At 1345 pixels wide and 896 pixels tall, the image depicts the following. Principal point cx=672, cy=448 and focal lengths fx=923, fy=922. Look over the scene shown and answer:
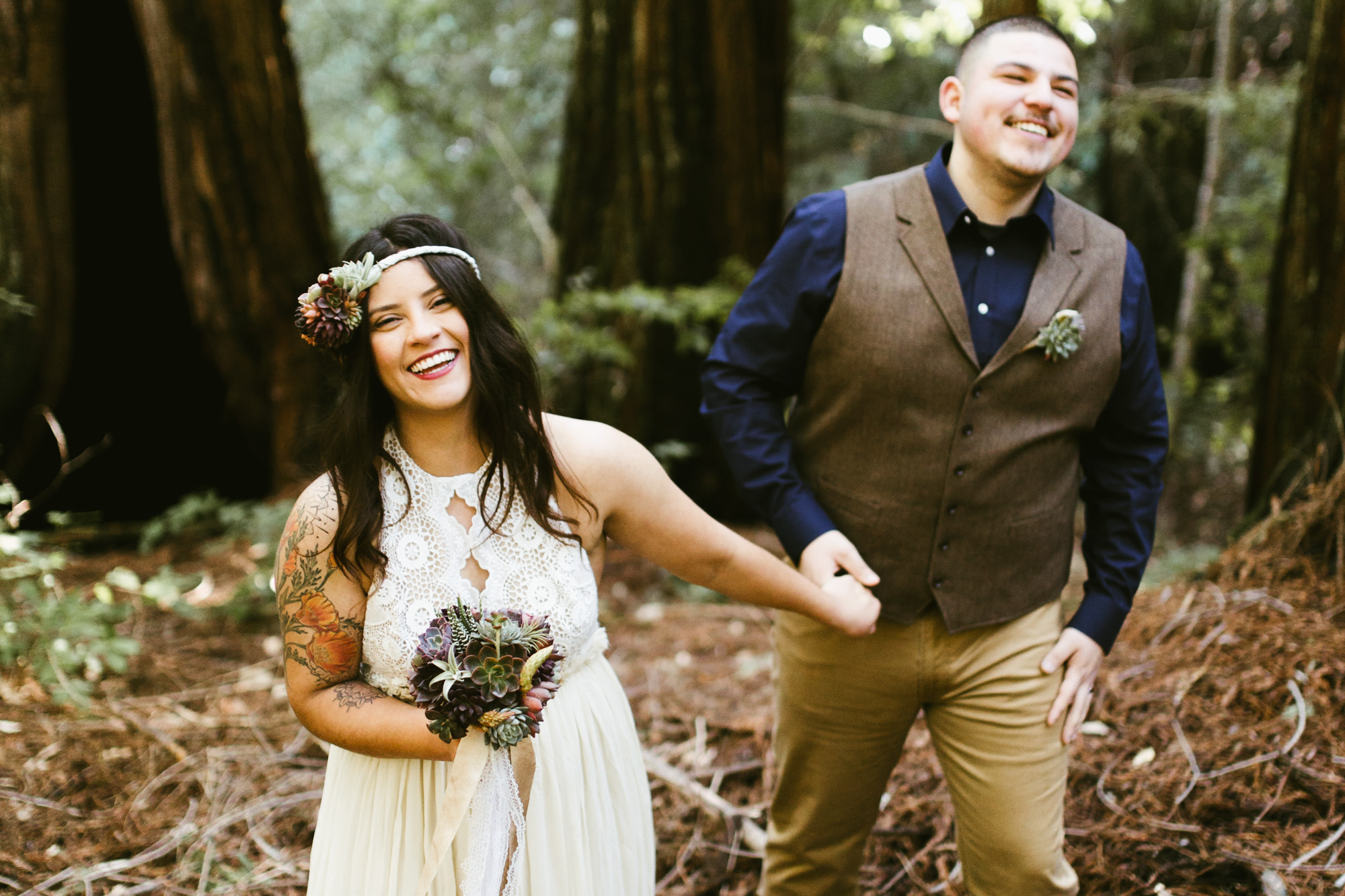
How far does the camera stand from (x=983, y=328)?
7.36 ft

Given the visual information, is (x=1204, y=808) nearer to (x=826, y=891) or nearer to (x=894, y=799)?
(x=894, y=799)

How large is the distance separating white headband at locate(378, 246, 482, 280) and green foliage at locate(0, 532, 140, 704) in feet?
7.37

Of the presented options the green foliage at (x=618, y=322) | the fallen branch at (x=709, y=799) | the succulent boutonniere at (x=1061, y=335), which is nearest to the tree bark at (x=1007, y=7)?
the succulent boutonniere at (x=1061, y=335)

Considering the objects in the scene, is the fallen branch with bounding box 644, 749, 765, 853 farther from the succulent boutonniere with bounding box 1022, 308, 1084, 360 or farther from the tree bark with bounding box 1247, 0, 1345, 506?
the tree bark with bounding box 1247, 0, 1345, 506

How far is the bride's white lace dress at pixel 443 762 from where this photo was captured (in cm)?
185

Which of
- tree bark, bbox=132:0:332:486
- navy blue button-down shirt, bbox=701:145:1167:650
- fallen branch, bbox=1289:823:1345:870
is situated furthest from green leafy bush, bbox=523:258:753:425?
fallen branch, bbox=1289:823:1345:870

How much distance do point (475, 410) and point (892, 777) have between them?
217 centimetres

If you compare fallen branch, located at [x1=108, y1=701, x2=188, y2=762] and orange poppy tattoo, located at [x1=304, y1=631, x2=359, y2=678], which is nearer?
orange poppy tattoo, located at [x1=304, y1=631, x2=359, y2=678]

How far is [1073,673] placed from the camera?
2326mm

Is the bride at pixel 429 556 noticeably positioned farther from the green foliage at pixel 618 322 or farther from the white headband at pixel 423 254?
the green foliage at pixel 618 322

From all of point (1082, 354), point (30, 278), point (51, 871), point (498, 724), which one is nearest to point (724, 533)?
point (498, 724)

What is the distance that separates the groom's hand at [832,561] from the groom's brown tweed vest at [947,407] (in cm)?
8

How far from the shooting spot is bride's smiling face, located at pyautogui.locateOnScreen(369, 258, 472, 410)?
185 centimetres

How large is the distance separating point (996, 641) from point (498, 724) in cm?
133
